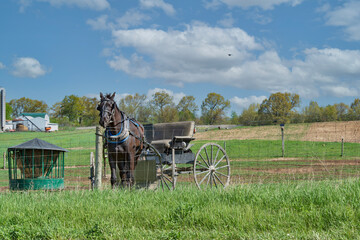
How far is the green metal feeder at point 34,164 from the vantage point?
8.19 m

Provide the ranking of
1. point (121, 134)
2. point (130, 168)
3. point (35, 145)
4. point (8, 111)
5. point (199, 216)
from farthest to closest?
1. point (8, 111)
2. point (35, 145)
3. point (130, 168)
4. point (121, 134)
5. point (199, 216)

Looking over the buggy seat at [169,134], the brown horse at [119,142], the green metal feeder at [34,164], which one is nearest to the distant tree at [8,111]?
the green metal feeder at [34,164]

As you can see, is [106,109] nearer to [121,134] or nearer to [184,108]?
[121,134]

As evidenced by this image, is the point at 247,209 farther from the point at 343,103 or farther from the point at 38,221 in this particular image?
the point at 343,103

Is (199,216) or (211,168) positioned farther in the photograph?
(211,168)

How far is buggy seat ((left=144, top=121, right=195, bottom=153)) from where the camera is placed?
859cm

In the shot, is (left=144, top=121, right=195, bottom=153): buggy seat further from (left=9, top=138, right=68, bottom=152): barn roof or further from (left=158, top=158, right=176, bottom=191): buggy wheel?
(left=9, top=138, right=68, bottom=152): barn roof

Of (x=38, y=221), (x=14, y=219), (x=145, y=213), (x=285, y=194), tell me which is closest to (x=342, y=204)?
(x=285, y=194)

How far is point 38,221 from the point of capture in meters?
4.69

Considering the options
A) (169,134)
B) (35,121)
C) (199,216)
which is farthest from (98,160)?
(35,121)

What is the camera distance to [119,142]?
758 centimetres

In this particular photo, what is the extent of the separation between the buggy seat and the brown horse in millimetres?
1012

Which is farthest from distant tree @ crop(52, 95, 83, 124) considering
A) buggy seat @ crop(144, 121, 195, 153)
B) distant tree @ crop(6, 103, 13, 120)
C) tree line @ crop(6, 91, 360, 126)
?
buggy seat @ crop(144, 121, 195, 153)

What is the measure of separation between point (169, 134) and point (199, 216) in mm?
4773
